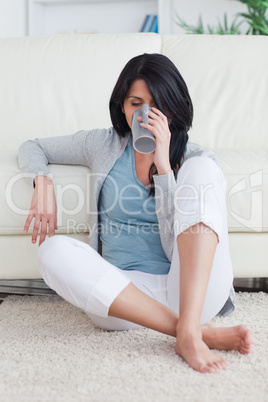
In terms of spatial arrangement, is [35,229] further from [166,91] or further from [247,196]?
[247,196]

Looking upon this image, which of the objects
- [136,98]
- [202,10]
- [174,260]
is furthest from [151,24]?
[174,260]

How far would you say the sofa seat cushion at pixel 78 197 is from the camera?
157 centimetres

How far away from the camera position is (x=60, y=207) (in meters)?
1.58

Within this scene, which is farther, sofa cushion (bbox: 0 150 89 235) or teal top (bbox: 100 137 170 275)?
sofa cushion (bbox: 0 150 89 235)

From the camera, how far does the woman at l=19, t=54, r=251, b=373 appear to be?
111 cm

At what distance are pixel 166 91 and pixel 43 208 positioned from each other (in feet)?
1.43

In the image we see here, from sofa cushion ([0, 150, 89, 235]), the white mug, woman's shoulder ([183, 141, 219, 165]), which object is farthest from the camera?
sofa cushion ([0, 150, 89, 235])

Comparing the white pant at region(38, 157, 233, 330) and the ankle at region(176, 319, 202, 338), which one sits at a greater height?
the white pant at region(38, 157, 233, 330)

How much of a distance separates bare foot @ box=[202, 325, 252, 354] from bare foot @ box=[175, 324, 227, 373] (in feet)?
0.20

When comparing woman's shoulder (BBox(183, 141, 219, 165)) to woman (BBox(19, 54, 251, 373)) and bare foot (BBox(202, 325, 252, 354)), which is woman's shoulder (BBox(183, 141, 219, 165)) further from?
bare foot (BBox(202, 325, 252, 354))

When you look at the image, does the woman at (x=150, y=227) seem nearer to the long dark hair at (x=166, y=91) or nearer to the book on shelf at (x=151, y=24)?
the long dark hair at (x=166, y=91)

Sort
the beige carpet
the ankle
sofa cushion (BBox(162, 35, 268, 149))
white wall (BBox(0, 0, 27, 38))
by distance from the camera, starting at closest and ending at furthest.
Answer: the beige carpet
the ankle
sofa cushion (BBox(162, 35, 268, 149))
white wall (BBox(0, 0, 27, 38))

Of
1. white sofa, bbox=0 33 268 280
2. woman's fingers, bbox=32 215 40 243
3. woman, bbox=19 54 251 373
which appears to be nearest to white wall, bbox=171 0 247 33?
white sofa, bbox=0 33 268 280

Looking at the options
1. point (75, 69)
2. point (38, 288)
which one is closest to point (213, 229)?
point (38, 288)
